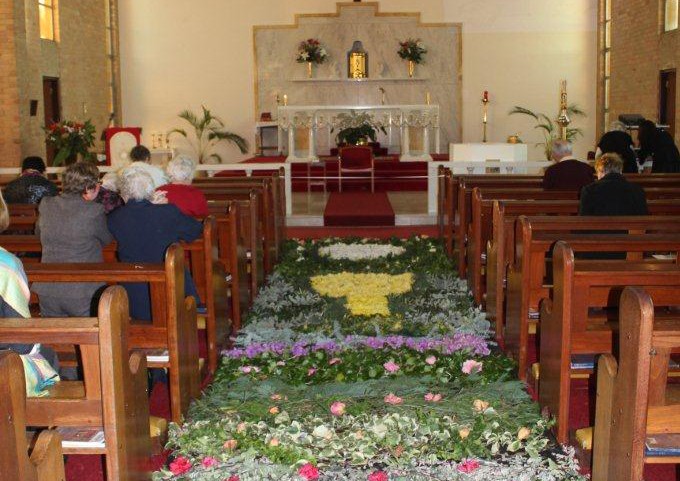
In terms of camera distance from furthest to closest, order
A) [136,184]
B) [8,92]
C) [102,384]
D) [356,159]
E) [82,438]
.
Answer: [356,159] < [8,92] < [136,184] < [82,438] < [102,384]

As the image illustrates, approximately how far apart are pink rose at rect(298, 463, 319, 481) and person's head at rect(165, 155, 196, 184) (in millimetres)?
3076

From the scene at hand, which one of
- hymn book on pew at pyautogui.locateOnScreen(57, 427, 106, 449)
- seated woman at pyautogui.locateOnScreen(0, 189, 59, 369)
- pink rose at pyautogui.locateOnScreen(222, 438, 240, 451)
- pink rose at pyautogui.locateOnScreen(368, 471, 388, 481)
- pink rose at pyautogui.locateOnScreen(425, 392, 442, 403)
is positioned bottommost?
pink rose at pyautogui.locateOnScreen(368, 471, 388, 481)

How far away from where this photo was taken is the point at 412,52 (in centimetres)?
1705

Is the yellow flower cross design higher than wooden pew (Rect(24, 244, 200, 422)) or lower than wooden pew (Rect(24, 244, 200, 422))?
lower

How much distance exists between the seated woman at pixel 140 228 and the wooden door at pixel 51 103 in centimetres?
1039

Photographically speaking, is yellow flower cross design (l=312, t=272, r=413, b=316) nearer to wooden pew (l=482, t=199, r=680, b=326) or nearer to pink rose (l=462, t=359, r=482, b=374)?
wooden pew (l=482, t=199, r=680, b=326)

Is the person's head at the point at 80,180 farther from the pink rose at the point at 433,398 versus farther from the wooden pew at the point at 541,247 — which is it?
the wooden pew at the point at 541,247

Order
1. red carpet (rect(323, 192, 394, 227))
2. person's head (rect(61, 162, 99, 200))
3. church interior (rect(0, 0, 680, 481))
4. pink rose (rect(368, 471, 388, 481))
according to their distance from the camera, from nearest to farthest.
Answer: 1. church interior (rect(0, 0, 680, 481))
2. pink rose (rect(368, 471, 388, 481))
3. person's head (rect(61, 162, 99, 200))
4. red carpet (rect(323, 192, 394, 227))

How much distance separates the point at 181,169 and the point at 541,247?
2613mm

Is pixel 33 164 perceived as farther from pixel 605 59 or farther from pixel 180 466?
pixel 605 59

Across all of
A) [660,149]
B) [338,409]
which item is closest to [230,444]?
[338,409]

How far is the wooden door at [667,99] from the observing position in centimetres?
1423

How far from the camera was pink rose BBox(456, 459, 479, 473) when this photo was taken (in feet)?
11.4

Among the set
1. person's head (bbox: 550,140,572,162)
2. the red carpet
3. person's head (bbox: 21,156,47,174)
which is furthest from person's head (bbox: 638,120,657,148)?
person's head (bbox: 21,156,47,174)
